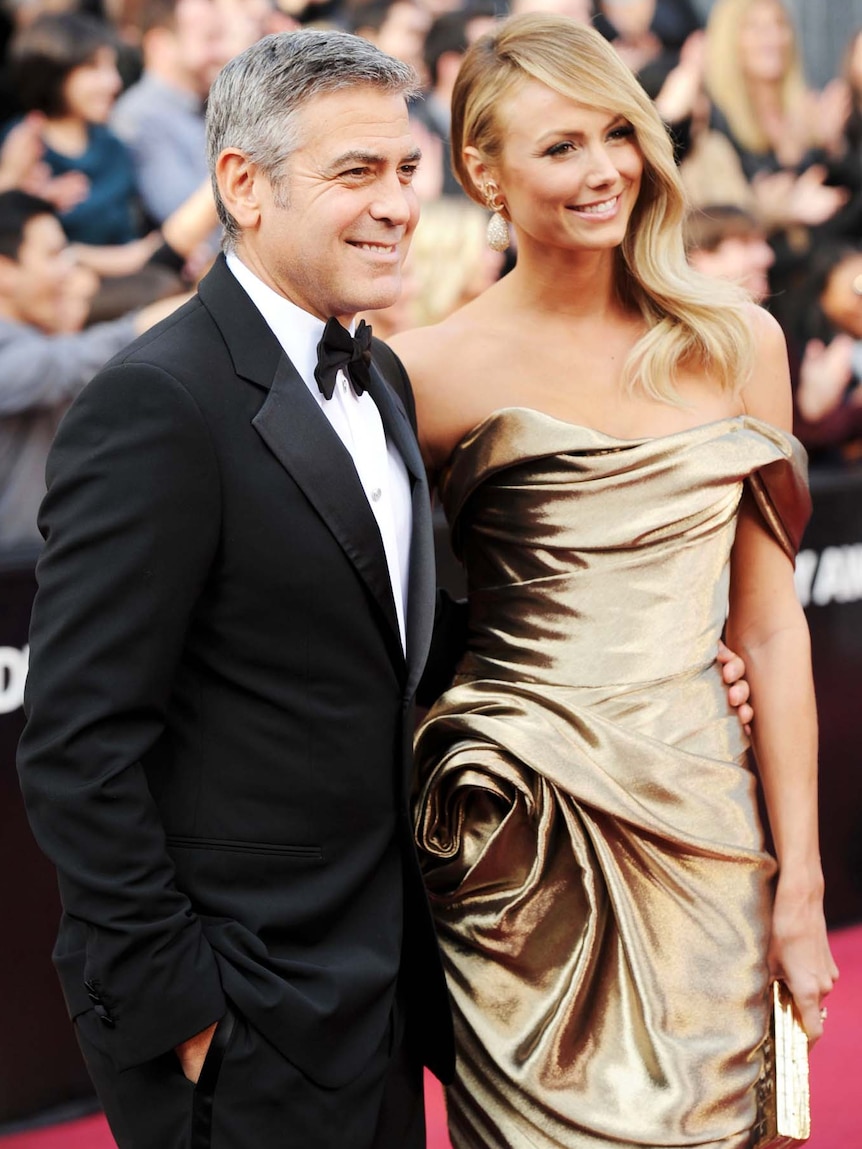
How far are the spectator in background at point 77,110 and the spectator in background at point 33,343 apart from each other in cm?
8

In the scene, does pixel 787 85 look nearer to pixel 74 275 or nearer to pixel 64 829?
pixel 74 275

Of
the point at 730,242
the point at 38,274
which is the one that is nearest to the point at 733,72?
the point at 730,242

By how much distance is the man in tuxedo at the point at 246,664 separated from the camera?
4.21ft

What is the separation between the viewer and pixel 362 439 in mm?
1513

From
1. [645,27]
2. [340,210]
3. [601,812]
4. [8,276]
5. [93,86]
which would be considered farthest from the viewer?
[645,27]

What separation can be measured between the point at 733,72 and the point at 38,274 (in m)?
2.53

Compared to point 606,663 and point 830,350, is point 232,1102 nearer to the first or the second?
point 606,663

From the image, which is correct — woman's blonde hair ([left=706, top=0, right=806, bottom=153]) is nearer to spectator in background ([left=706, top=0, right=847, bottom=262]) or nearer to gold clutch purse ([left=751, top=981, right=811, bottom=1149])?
spectator in background ([left=706, top=0, right=847, bottom=262])

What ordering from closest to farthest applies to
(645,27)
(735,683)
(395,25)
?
(735,683) < (395,25) < (645,27)

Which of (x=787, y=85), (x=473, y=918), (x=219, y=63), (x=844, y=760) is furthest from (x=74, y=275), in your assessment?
(x=787, y=85)

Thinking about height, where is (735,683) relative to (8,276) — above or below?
below

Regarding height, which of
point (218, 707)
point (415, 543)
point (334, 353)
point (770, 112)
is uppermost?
point (770, 112)

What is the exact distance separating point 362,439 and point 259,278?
0.19 m

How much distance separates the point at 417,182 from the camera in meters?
3.68
